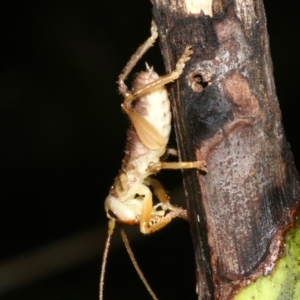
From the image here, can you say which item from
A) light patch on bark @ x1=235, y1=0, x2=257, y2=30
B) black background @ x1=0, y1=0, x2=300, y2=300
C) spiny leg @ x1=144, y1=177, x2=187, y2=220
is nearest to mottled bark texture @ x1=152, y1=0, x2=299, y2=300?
light patch on bark @ x1=235, y1=0, x2=257, y2=30

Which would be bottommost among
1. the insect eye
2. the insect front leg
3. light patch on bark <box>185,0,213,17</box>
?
the insect front leg

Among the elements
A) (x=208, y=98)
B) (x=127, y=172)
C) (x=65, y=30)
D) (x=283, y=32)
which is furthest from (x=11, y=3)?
(x=208, y=98)

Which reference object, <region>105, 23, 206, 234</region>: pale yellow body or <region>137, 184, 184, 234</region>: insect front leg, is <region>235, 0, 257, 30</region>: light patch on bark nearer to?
<region>105, 23, 206, 234</region>: pale yellow body

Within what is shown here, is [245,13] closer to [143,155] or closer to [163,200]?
[143,155]

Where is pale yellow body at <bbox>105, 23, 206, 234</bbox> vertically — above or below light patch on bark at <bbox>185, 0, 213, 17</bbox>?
below

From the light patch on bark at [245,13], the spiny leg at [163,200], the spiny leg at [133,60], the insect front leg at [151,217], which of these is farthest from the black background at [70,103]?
the light patch on bark at [245,13]

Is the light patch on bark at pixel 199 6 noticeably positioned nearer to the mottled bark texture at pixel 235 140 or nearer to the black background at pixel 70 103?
the mottled bark texture at pixel 235 140
